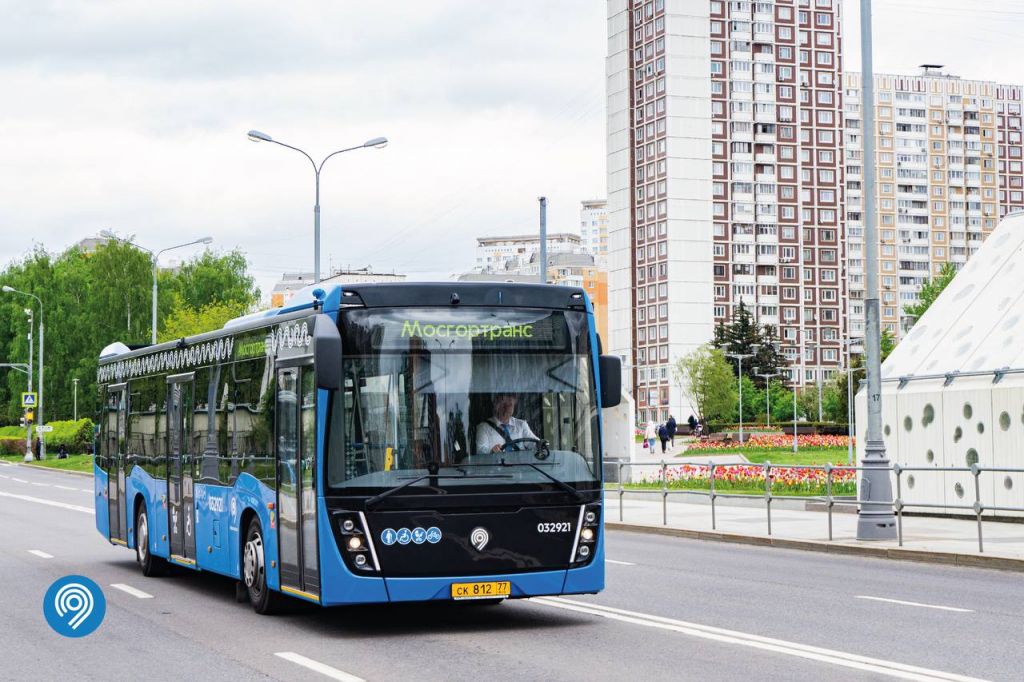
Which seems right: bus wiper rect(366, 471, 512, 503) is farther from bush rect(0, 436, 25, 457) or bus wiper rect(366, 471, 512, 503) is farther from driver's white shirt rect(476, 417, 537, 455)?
bush rect(0, 436, 25, 457)

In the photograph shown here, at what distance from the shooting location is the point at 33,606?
567 inches

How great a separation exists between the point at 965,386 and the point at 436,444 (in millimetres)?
17040

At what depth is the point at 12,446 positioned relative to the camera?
332ft

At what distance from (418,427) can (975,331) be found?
18565 millimetres

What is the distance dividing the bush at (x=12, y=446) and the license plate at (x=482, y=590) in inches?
3728

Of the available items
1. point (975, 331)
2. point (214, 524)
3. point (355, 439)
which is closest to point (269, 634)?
point (355, 439)

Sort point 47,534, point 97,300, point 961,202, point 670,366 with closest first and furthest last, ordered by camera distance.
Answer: point 47,534 → point 97,300 → point 670,366 → point 961,202

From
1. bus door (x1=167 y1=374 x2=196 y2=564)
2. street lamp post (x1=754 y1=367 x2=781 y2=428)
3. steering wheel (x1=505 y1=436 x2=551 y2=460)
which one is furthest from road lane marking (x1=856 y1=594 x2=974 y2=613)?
street lamp post (x1=754 y1=367 x2=781 y2=428)

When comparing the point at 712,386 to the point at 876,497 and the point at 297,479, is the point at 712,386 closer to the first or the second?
the point at 876,497

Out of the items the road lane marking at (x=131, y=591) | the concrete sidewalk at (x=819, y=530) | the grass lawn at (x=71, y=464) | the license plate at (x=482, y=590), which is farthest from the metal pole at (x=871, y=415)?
the grass lawn at (x=71, y=464)

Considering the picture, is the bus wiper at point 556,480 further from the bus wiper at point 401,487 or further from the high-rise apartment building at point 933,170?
the high-rise apartment building at point 933,170

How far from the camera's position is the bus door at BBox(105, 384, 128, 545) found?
19.1 m

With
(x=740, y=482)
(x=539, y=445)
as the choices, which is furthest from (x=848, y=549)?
(x=740, y=482)

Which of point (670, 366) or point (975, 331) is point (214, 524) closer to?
point (975, 331)
